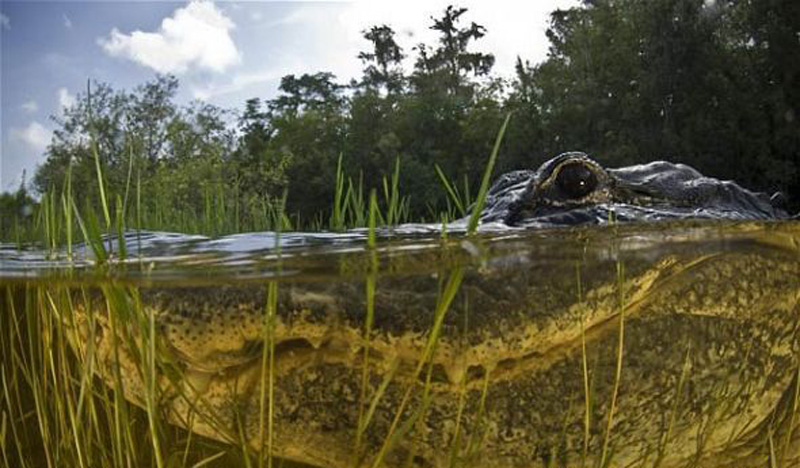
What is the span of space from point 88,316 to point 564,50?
2960cm

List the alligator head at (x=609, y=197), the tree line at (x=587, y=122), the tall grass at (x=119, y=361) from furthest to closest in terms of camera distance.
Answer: the tree line at (x=587, y=122) < the alligator head at (x=609, y=197) < the tall grass at (x=119, y=361)

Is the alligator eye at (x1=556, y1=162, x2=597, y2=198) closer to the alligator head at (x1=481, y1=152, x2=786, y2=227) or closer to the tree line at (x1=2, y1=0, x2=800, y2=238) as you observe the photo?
the alligator head at (x1=481, y1=152, x2=786, y2=227)

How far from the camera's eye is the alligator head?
3.60 meters

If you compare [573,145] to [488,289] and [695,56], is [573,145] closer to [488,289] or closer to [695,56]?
[695,56]

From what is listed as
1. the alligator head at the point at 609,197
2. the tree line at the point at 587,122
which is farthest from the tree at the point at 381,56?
the alligator head at the point at 609,197

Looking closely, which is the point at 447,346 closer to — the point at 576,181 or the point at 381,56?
the point at 576,181

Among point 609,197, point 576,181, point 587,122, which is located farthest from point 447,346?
point 587,122

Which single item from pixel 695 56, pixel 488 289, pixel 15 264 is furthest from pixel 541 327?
pixel 695 56

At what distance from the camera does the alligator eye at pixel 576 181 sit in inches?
144

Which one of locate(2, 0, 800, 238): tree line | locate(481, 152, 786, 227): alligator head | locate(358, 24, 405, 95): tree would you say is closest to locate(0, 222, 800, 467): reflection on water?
locate(481, 152, 786, 227): alligator head

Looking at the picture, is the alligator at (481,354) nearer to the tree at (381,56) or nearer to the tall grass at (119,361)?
the tall grass at (119,361)

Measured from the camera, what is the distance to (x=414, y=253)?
7.00 ft

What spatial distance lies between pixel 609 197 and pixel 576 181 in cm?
21

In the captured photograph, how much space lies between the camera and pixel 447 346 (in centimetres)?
185
